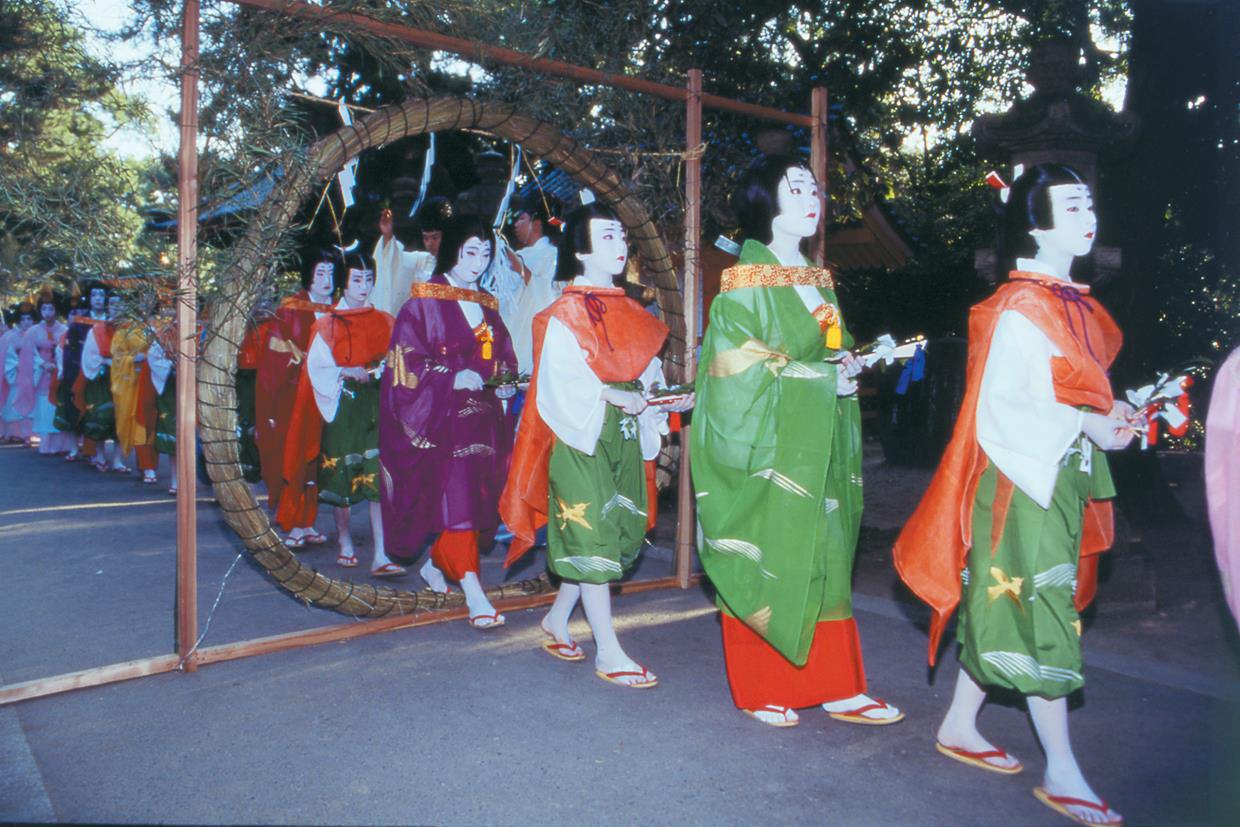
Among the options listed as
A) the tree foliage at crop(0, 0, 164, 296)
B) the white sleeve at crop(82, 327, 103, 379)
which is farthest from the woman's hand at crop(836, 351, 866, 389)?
the white sleeve at crop(82, 327, 103, 379)

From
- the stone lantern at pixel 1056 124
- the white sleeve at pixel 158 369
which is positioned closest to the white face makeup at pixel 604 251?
the stone lantern at pixel 1056 124

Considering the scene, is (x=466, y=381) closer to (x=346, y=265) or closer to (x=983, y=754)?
(x=346, y=265)

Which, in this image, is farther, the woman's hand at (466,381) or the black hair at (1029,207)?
the woman's hand at (466,381)

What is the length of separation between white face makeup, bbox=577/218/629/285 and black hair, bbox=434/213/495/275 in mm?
974

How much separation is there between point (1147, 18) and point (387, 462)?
6.54m

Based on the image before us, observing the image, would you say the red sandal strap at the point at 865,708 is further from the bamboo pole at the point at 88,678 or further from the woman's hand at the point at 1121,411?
the bamboo pole at the point at 88,678

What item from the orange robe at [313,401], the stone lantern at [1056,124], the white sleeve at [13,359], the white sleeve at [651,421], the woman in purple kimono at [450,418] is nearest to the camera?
the white sleeve at [651,421]

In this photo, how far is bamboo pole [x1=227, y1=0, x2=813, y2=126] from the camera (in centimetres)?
430

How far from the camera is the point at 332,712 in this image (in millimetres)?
3898

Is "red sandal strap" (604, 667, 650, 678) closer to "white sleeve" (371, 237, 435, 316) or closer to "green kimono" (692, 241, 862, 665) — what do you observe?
"green kimono" (692, 241, 862, 665)

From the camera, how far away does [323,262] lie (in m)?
6.84

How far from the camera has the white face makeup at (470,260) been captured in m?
5.26

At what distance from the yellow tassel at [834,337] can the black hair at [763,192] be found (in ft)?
1.36

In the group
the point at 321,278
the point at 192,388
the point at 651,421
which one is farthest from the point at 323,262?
the point at 651,421
